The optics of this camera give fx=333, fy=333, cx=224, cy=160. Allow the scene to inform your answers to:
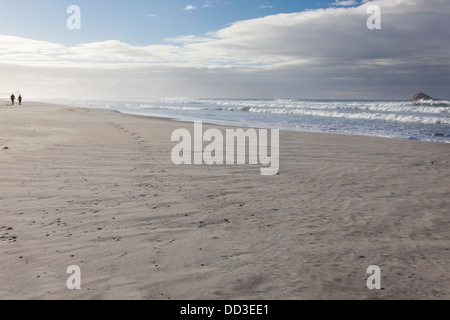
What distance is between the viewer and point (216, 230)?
5.04 meters

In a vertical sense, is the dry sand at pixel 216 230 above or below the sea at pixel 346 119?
below

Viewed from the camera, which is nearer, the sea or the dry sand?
the dry sand

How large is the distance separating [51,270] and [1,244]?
3.50 ft

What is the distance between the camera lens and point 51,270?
3746 millimetres

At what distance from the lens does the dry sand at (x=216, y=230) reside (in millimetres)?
3609

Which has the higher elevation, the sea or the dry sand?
the sea

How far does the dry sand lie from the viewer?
361 cm

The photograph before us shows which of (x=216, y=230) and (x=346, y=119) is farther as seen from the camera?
(x=346, y=119)

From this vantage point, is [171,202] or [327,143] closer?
[171,202]

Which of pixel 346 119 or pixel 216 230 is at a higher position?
pixel 346 119

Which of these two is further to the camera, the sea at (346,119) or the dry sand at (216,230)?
the sea at (346,119)
